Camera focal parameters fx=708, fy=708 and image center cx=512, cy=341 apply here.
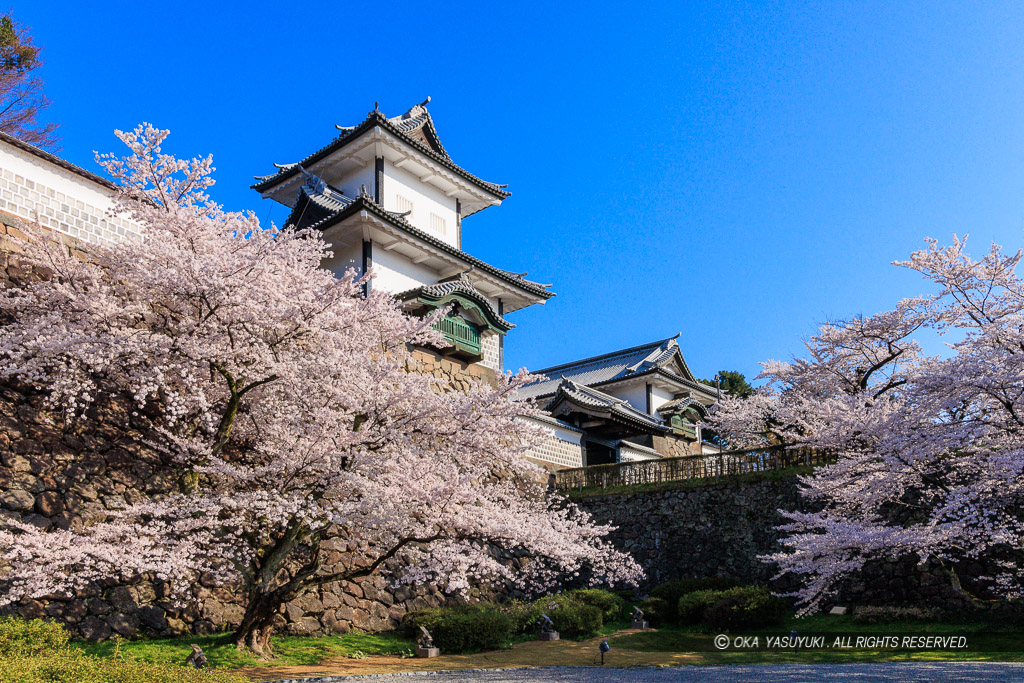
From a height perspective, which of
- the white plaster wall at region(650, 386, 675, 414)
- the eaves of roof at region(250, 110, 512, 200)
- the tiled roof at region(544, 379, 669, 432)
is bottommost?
the tiled roof at region(544, 379, 669, 432)

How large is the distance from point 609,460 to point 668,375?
7.83 meters

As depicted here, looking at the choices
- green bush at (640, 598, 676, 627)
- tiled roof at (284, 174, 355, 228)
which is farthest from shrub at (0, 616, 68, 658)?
tiled roof at (284, 174, 355, 228)

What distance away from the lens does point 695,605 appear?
635 inches

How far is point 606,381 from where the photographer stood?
3484 centimetres

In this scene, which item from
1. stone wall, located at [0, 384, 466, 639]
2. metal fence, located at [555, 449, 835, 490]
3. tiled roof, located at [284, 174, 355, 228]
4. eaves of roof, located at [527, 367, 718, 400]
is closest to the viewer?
stone wall, located at [0, 384, 466, 639]

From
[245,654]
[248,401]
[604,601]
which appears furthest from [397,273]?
[245,654]

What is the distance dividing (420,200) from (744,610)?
16.0 m

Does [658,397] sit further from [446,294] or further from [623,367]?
[446,294]

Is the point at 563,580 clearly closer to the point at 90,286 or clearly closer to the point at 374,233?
the point at 374,233

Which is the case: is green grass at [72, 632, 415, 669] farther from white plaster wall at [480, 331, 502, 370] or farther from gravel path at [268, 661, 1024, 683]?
white plaster wall at [480, 331, 502, 370]

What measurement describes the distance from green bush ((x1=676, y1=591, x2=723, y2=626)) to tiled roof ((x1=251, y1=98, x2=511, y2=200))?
1542 centimetres

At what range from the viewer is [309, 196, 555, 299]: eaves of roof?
1953 cm

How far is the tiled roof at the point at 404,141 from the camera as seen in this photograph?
21828mm

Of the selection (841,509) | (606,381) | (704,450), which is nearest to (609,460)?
(606,381)
